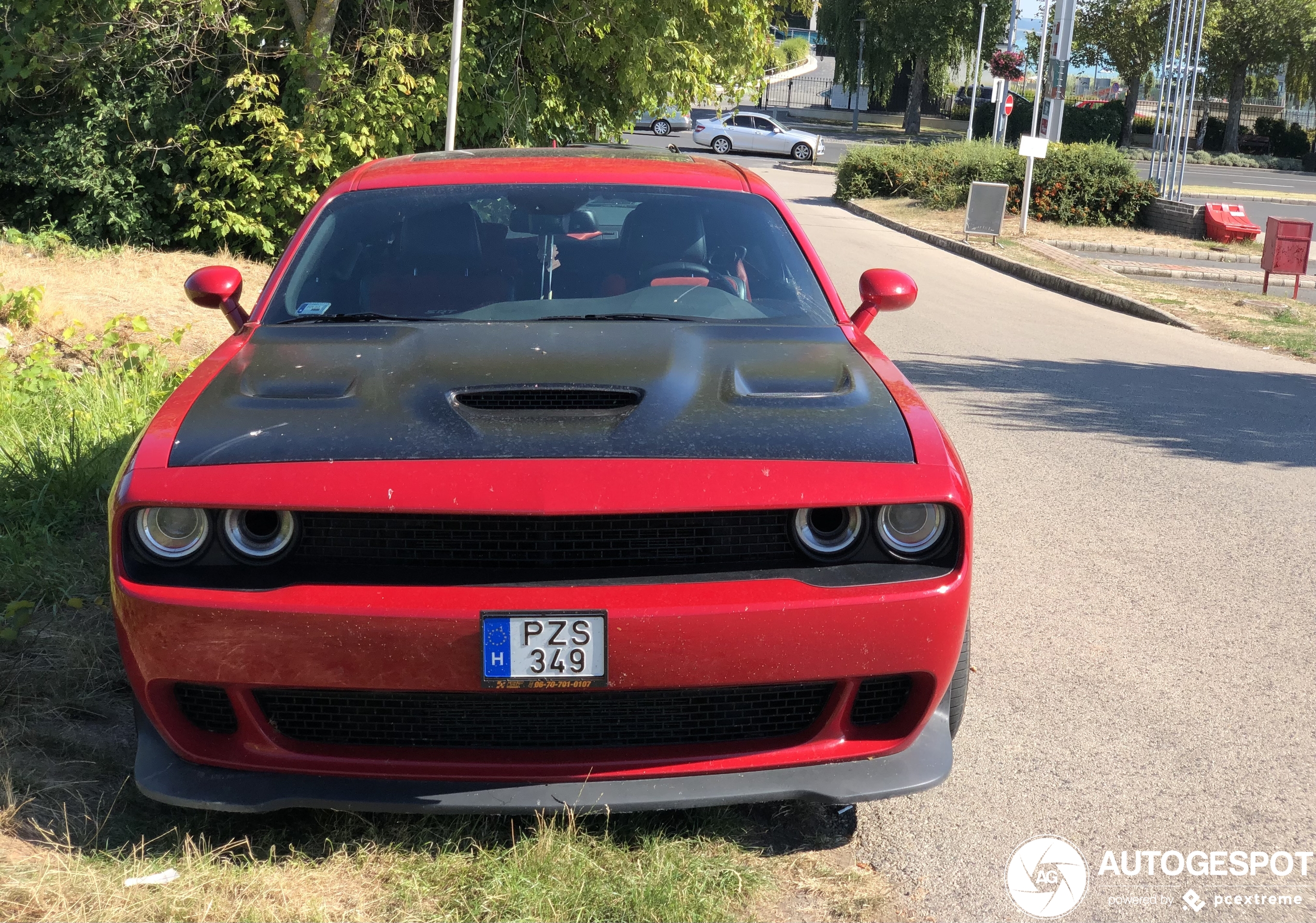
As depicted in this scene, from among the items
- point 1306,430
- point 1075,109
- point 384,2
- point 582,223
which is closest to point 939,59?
point 1075,109

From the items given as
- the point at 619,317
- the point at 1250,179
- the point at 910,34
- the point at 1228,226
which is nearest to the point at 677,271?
the point at 619,317

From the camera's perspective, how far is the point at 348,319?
374cm

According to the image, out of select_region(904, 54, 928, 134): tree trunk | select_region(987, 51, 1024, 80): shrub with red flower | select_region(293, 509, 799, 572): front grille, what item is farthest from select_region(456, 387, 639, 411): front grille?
select_region(904, 54, 928, 134): tree trunk

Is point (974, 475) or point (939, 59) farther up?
point (939, 59)

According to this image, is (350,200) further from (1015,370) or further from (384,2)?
(384,2)

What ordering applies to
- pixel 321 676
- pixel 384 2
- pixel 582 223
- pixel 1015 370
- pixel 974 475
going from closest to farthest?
pixel 321 676 → pixel 582 223 → pixel 974 475 → pixel 1015 370 → pixel 384 2

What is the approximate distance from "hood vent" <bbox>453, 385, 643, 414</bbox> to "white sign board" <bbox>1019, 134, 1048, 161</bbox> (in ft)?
69.9

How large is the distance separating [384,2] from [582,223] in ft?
33.9

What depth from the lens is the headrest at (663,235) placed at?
13.4 ft

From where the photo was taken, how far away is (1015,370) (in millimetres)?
10336

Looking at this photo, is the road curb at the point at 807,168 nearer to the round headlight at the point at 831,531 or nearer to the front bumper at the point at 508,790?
the round headlight at the point at 831,531

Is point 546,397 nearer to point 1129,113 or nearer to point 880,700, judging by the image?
point 880,700

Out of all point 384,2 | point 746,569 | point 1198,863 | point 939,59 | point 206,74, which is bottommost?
point 1198,863

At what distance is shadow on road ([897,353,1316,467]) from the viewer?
791cm
